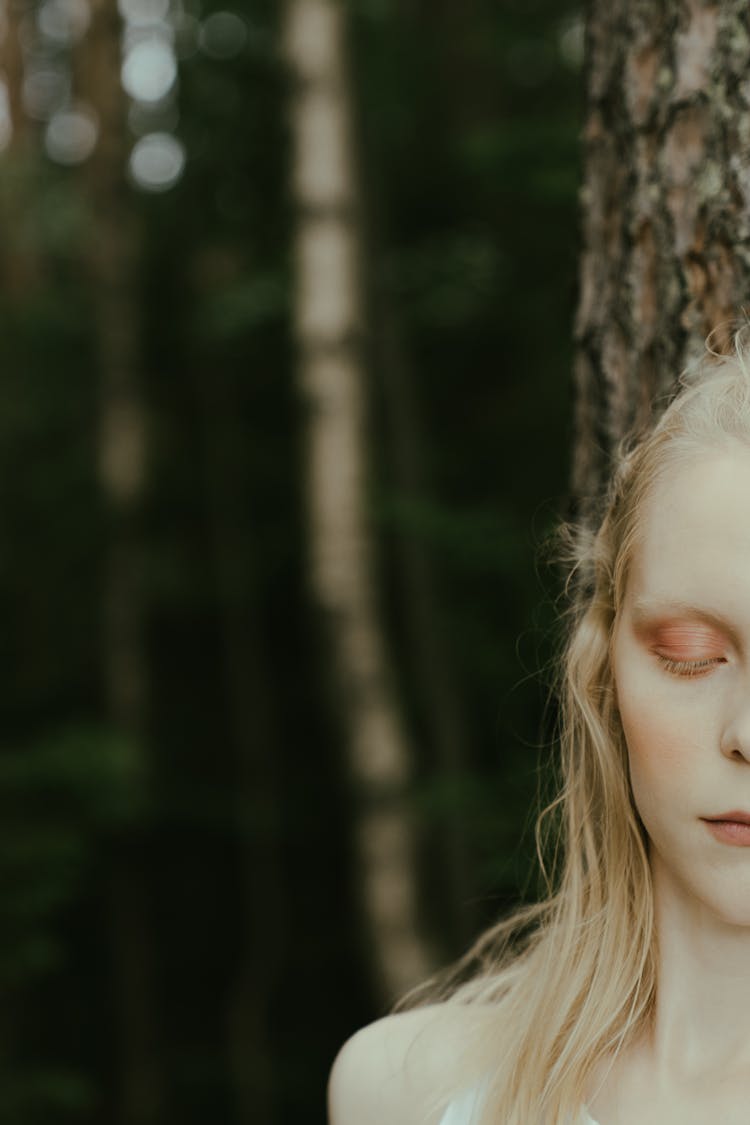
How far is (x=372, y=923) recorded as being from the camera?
16.9 ft

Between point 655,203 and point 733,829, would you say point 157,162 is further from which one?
point 733,829

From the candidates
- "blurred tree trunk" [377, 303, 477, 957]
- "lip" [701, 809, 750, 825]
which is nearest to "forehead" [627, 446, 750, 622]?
"lip" [701, 809, 750, 825]

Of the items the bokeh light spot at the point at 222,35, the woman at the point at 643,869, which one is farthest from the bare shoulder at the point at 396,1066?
the bokeh light spot at the point at 222,35

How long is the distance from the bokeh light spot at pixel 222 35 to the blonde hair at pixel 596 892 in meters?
9.92

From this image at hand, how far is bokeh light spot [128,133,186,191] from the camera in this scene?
11008mm

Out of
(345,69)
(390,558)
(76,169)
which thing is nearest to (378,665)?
(345,69)

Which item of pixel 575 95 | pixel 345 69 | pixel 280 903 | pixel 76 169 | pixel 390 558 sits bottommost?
pixel 280 903

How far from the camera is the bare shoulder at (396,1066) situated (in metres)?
1.45

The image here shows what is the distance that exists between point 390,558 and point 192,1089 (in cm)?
393

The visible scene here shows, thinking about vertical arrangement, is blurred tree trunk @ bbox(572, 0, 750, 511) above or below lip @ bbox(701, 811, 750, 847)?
above

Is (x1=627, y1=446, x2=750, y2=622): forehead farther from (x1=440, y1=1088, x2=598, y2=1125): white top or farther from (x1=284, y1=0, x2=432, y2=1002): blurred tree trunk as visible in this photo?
(x1=284, y1=0, x2=432, y2=1002): blurred tree trunk

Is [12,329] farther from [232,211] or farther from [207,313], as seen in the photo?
[207,313]

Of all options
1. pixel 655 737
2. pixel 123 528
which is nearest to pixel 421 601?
pixel 123 528

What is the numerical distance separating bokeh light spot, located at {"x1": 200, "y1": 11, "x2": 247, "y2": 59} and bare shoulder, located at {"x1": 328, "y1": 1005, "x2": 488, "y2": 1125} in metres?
10.0
